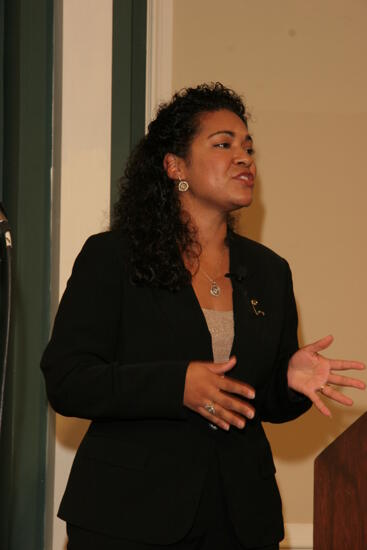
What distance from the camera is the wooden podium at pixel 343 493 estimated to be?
1.73 meters

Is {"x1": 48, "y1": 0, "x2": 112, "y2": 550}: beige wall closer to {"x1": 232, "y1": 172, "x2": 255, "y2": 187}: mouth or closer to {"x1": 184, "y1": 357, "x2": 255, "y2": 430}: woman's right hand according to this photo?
{"x1": 232, "y1": 172, "x2": 255, "y2": 187}: mouth

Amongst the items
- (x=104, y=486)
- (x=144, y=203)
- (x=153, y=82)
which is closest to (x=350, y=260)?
(x=153, y=82)

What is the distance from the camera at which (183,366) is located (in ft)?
6.30

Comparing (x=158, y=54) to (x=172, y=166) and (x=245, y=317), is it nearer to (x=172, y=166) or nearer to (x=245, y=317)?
(x=172, y=166)

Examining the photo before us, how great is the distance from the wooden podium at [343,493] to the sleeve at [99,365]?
1.14ft

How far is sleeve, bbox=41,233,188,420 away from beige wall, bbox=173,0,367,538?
1.32 meters

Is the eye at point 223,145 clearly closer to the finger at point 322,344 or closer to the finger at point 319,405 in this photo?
the finger at point 322,344

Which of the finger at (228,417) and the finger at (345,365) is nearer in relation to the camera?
the finger at (228,417)

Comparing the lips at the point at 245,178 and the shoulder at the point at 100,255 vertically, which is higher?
the lips at the point at 245,178

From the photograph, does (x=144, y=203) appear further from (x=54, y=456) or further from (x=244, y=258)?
(x=54, y=456)

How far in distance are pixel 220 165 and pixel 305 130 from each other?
113 cm

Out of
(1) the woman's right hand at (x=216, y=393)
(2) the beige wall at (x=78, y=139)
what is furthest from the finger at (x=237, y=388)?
(2) the beige wall at (x=78, y=139)

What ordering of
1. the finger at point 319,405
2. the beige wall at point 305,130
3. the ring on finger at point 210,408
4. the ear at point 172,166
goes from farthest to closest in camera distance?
the beige wall at point 305,130 < the ear at point 172,166 < the finger at point 319,405 < the ring on finger at point 210,408

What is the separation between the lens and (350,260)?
3410 mm
